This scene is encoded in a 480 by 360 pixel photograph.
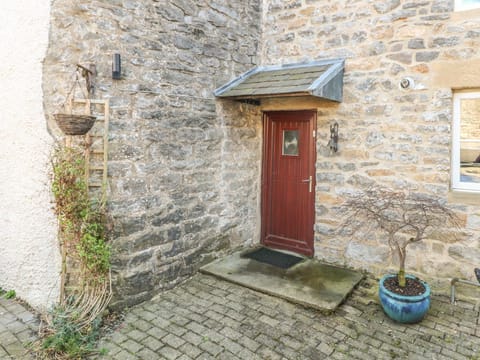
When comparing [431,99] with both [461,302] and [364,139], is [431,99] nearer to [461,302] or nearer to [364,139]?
[364,139]

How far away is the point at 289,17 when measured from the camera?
16.7 ft

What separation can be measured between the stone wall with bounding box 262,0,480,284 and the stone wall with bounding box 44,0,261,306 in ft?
3.88

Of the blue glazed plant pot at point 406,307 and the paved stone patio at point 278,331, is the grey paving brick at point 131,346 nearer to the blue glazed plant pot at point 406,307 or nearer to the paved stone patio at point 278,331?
the paved stone patio at point 278,331

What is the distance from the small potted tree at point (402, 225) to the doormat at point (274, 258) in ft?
3.27

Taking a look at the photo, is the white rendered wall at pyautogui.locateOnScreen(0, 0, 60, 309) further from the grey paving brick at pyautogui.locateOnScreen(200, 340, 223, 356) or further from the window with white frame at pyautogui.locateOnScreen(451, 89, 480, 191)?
the window with white frame at pyautogui.locateOnScreen(451, 89, 480, 191)

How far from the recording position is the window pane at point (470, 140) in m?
4.02

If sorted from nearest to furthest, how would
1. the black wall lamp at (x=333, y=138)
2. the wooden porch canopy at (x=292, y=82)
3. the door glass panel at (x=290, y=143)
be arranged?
the wooden porch canopy at (x=292, y=82) → the black wall lamp at (x=333, y=138) → the door glass panel at (x=290, y=143)

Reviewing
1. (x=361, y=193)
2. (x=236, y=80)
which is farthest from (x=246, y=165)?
(x=361, y=193)

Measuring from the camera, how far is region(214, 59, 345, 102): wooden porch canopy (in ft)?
13.4

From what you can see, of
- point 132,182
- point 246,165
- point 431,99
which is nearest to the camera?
point 132,182

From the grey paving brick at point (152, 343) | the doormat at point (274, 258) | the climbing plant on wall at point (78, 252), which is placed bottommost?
the grey paving brick at point (152, 343)

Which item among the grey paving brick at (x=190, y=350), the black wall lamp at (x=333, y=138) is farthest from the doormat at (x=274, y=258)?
the grey paving brick at (x=190, y=350)

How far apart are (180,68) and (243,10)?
1616mm

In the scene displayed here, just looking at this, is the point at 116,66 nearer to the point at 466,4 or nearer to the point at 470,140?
the point at 466,4
